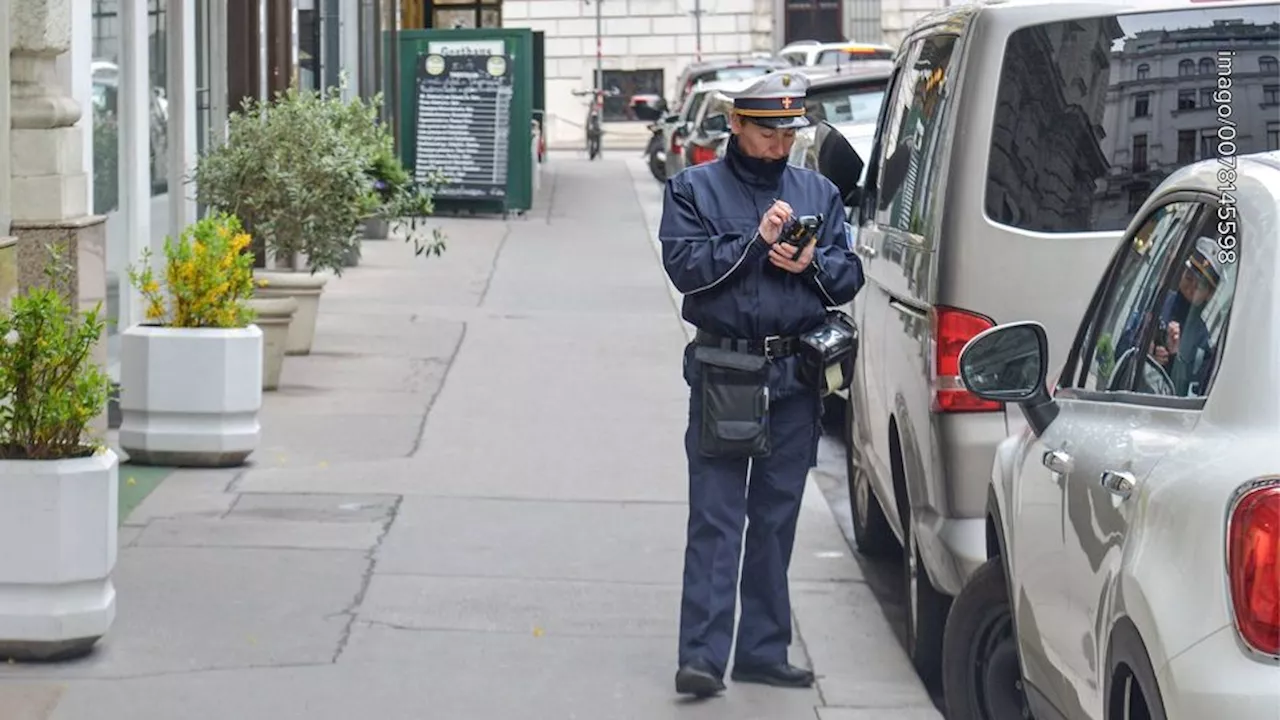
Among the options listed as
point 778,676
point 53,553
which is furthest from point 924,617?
point 53,553

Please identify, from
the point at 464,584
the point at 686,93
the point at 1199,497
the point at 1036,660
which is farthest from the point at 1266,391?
the point at 686,93

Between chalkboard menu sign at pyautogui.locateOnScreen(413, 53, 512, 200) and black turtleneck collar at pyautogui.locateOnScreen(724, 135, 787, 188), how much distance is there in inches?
763

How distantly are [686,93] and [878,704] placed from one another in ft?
107

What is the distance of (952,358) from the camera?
21.0 feet

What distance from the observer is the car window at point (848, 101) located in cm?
1490

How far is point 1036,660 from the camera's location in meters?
4.90

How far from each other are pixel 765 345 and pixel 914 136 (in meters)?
1.25

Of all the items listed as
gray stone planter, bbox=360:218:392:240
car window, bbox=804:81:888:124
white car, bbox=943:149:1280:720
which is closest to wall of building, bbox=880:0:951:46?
gray stone planter, bbox=360:218:392:240

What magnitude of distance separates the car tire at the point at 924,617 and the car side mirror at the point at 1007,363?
6.30 ft

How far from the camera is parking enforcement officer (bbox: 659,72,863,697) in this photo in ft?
20.7

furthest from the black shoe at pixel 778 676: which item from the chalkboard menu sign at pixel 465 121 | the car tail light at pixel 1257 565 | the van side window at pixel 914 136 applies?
the chalkboard menu sign at pixel 465 121

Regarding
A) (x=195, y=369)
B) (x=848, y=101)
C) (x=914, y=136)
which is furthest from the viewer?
(x=848, y=101)

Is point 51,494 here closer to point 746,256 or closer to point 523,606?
point 523,606

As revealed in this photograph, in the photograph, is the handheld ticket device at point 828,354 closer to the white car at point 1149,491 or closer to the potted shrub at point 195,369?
the white car at point 1149,491
